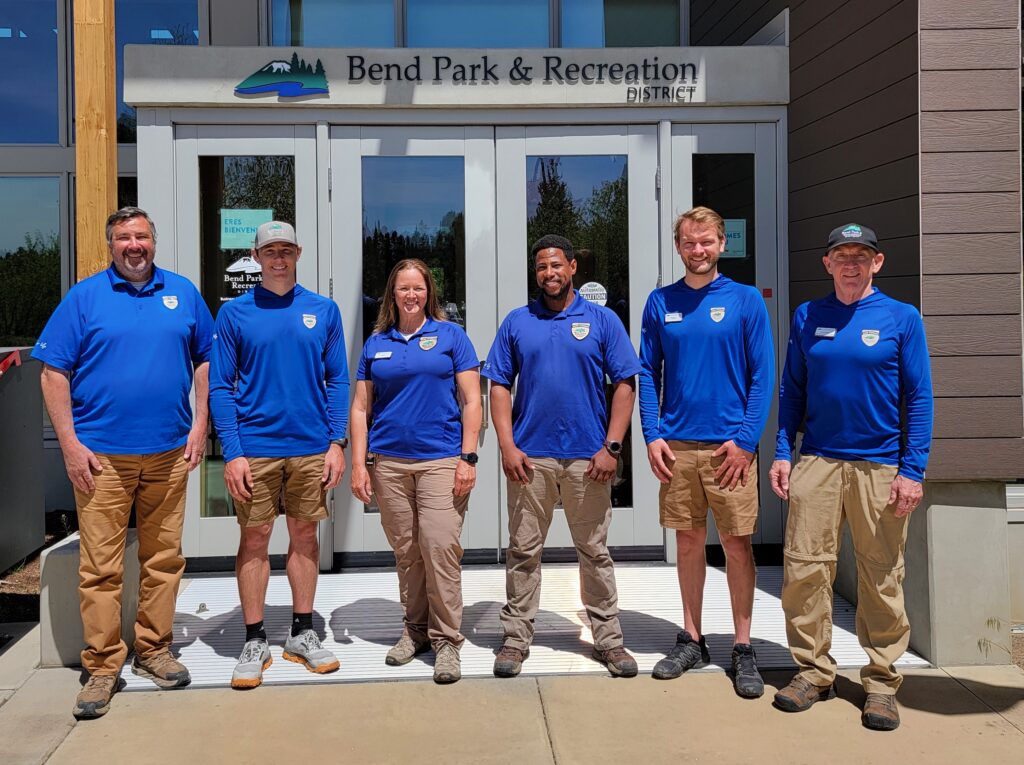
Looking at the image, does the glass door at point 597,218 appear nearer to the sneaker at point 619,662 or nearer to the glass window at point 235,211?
the glass window at point 235,211

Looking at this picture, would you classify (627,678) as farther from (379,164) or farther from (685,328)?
(379,164)

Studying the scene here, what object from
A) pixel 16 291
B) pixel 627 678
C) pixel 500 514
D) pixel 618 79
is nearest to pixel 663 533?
pixel 500 514

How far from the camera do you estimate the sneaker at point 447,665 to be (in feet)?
13.4

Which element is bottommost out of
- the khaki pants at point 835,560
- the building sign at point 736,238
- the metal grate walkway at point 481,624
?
the metal grate walkway at point 481,624

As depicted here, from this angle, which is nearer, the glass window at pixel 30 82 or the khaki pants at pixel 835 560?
the khaki pants at pixel 835 560

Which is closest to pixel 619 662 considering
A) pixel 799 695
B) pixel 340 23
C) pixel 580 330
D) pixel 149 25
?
pixel 799 695

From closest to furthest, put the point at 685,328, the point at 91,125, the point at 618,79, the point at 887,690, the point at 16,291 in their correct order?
the point at 887,690 → the point at 685,328 → the point at 91,125 → the point at 618,79 → the point at 16,291

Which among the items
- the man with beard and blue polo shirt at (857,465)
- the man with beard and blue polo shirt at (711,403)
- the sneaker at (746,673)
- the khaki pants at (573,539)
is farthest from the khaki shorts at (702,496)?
the sneaker at (746,673)

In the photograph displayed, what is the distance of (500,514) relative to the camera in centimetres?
600

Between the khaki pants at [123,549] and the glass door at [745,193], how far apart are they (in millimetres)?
3352

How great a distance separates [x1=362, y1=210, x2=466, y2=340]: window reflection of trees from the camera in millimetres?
5910

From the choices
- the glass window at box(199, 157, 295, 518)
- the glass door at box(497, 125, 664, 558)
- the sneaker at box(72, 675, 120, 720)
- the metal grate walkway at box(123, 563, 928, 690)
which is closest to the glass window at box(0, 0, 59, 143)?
the glass window at box(199, 157, 295, 518)

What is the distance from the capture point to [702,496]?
4.12m

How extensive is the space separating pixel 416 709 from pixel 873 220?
3.17 metres
